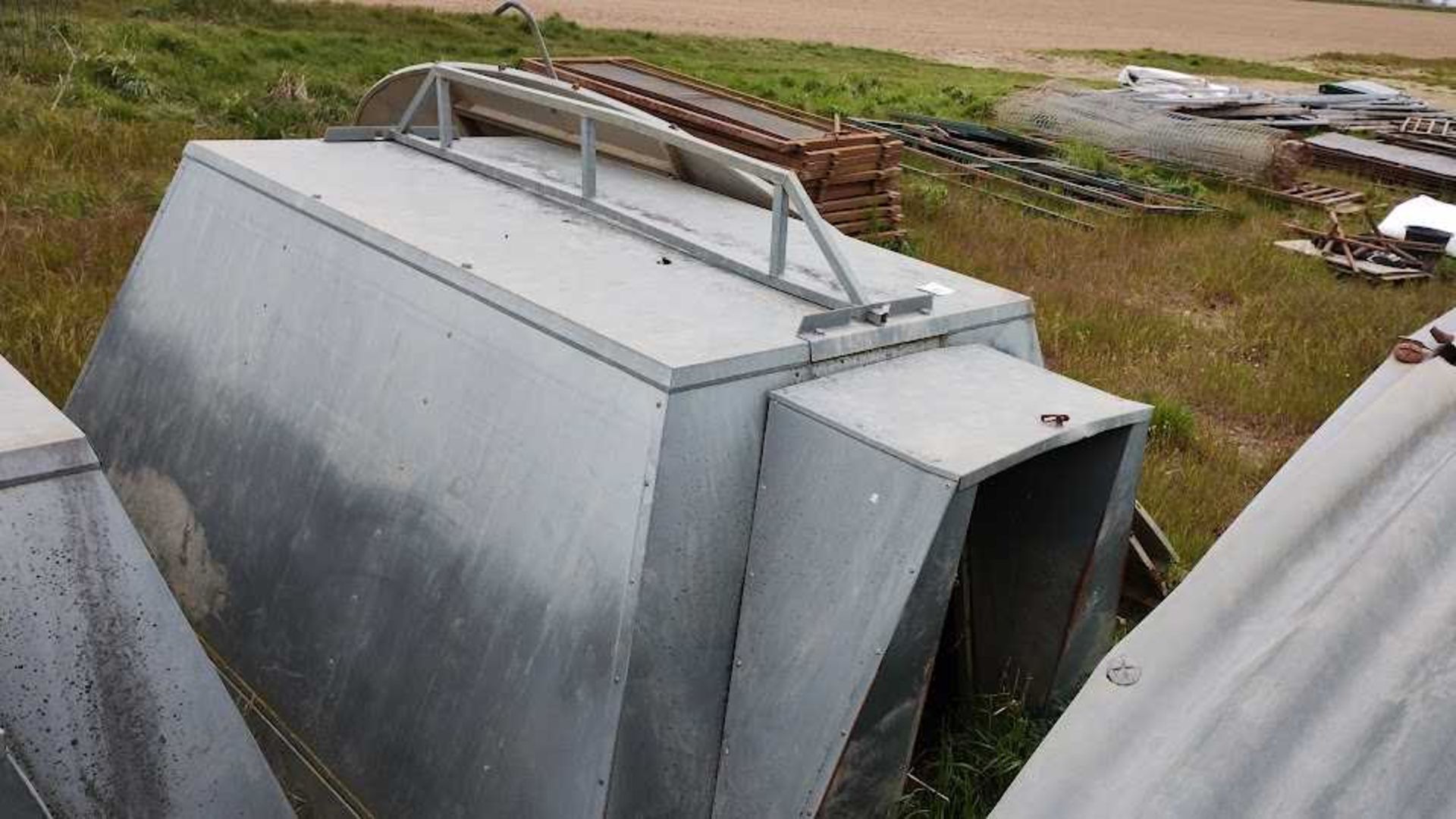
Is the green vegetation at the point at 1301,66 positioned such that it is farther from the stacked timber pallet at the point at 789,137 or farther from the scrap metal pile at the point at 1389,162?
the stacked timber pallet at the point at 789,137

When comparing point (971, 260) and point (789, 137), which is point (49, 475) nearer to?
point (789, 137)

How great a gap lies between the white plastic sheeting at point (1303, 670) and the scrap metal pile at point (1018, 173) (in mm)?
8146

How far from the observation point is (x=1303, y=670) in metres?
1.88

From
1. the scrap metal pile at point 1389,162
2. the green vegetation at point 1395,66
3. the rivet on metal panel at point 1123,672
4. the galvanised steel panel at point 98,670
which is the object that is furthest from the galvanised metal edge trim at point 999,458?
the green vegetation at point 1395,66

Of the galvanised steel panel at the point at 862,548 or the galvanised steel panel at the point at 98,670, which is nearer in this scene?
the galvanised steel panel at the point at 98,670

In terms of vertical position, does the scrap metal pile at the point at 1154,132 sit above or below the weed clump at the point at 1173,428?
above

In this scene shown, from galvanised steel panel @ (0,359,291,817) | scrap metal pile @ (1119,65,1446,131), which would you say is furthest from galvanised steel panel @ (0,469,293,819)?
scrap metal pile @ (1119,65,1446,131)

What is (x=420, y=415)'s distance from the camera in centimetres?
281

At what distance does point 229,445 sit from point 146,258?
912mm

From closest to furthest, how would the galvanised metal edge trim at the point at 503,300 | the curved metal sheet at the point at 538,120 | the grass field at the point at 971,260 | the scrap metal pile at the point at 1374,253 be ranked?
the galvanised metal edge trim at the point at 503,300 → the curved metal sheet at the point at 538,120 → the grass field at the point at 971,260 → the scrap metal pile at the point at 1374,253

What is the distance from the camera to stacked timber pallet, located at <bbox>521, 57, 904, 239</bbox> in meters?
7.48

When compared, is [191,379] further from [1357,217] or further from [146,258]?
[1357,217]

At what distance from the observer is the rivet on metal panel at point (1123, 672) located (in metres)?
2.06

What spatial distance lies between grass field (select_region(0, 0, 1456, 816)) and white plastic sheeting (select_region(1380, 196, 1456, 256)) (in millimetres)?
819
